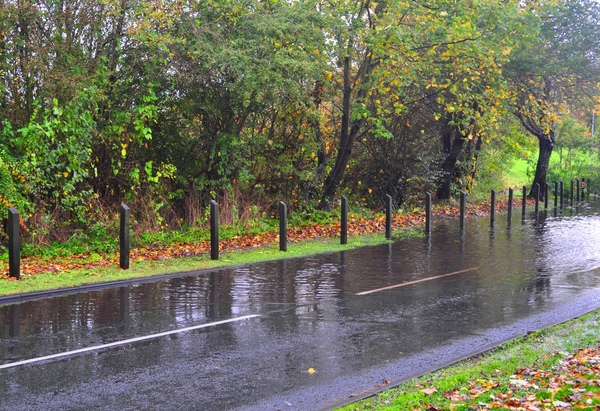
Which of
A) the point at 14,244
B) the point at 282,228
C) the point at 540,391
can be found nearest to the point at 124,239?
the point at 14,244

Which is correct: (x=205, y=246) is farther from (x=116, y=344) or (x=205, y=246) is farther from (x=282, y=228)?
(x=116, y=344)

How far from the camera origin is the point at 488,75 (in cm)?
2602

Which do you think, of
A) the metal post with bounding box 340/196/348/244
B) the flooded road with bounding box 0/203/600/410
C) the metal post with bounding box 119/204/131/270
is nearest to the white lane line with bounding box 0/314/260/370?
the flooded road with bounding box 0/203/600/410

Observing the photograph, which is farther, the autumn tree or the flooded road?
the autumn tree

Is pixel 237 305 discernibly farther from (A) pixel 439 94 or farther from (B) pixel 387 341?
(A) pixel 439 94

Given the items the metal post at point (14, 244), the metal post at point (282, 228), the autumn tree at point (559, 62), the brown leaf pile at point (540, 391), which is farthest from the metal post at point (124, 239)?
the autumn tree at point (559, 62)

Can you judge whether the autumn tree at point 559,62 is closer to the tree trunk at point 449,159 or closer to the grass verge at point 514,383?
the tree trunk at point 449,159

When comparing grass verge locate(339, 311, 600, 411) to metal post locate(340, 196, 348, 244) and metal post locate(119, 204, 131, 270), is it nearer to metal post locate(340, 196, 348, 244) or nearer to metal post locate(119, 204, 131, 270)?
metal post locate(119, 204, 131, 270)

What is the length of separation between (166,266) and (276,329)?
5.69 meters

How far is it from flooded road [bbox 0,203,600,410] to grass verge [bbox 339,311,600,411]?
1.11 ft

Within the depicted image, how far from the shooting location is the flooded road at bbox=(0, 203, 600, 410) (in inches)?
262

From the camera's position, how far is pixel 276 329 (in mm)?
9094

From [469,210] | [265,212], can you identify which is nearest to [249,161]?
[265,212]

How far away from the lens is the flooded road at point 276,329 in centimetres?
666
